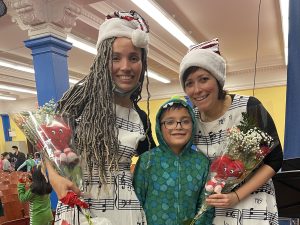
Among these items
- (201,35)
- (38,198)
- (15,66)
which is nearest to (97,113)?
(38,198)

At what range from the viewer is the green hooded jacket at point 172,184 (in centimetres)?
151

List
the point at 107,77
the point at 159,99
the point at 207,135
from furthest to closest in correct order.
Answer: the point at 159,99, the point at 207,135, the point at 107,77

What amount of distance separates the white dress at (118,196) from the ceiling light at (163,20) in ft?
12.5

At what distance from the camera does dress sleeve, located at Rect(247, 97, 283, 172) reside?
146 centimetres

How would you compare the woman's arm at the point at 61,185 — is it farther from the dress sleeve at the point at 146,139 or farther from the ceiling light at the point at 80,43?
the ceiling light at the point at 80,43

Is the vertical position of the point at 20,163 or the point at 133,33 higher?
the point at 133,33

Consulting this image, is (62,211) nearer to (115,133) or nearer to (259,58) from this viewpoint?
(115,133)

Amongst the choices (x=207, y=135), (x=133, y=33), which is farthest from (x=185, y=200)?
(x=133, y=33)

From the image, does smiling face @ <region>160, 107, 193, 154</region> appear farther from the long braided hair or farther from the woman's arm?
the woman's arm

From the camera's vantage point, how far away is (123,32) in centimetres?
150

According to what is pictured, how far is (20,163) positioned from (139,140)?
389 inches

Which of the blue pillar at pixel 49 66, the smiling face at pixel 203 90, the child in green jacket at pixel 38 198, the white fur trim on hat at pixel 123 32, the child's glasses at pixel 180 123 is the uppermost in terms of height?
the blue pillar at pixel 49 66

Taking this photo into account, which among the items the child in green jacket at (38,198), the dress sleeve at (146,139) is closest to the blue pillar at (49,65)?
the child in green jacket at (38,198)

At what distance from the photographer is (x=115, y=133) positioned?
1461mm
